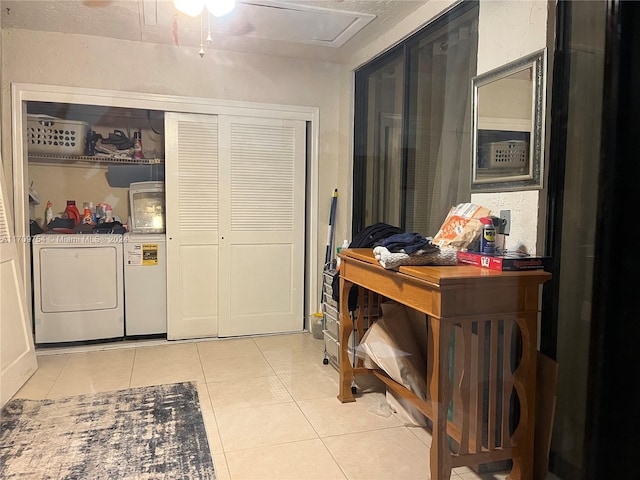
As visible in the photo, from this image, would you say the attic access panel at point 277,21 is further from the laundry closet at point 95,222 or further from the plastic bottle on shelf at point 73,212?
the plastic bottle on shelf at point 73,212

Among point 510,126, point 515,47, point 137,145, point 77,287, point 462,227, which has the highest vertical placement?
point 515,47

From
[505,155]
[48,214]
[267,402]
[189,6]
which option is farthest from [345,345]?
[48,214]

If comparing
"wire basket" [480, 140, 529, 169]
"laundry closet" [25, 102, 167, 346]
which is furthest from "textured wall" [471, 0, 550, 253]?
"laundry closet" [25, 102, 167, 346]

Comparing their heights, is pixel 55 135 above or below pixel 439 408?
above

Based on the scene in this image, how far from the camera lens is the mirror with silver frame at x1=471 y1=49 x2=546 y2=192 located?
1.78 metres

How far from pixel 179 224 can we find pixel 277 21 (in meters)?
1.57

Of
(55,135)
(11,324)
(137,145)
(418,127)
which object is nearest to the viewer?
(11,324)

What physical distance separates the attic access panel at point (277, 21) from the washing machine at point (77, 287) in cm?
158

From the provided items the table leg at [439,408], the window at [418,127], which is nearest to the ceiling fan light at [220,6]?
the window at [418,127]

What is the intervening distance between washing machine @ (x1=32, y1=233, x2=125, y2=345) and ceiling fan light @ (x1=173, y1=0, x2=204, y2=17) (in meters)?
1.63

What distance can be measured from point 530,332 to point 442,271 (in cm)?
38

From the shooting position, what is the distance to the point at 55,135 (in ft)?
11.4

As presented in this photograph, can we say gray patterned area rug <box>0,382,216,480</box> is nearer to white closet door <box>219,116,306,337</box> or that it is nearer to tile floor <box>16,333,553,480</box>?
tile floor <box>16,333,553,480</box>

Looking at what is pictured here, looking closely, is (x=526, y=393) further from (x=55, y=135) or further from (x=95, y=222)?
(x=55, y=135)
